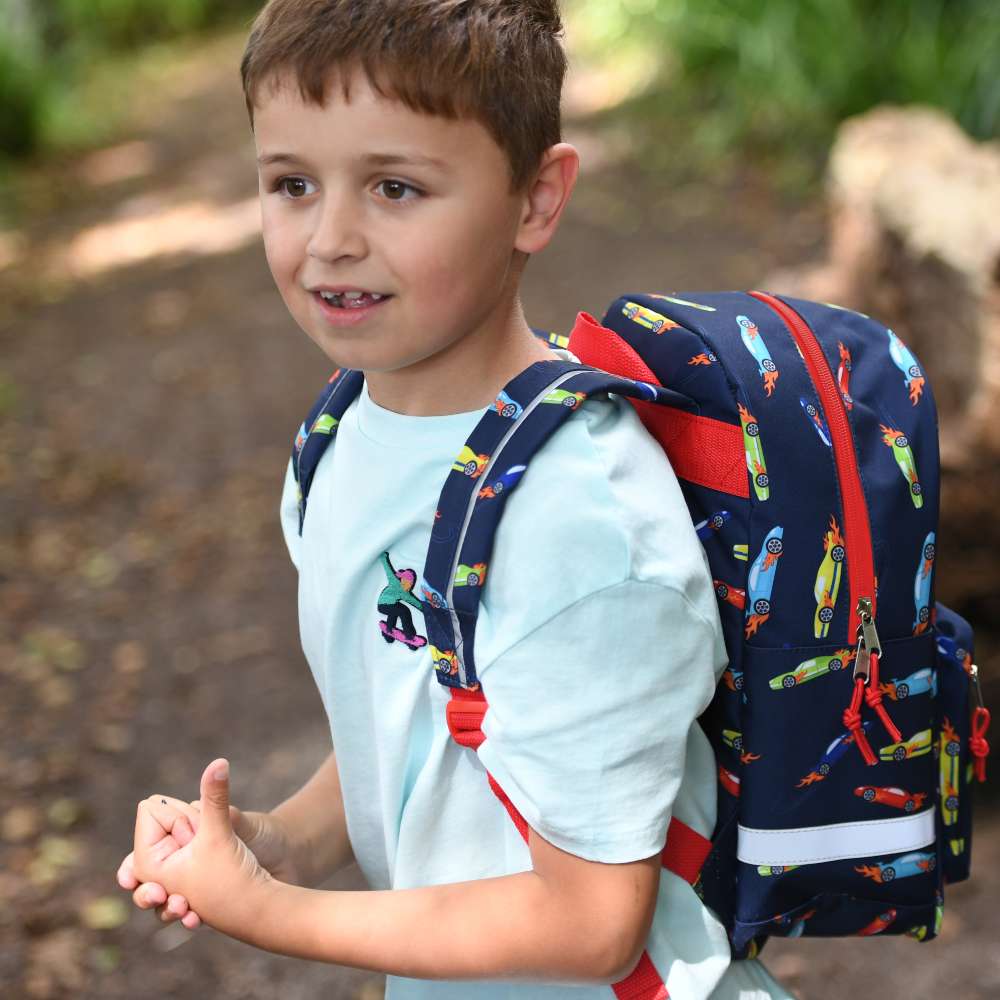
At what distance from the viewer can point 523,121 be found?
1227 millimetres

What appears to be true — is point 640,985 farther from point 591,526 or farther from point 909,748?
point 591,526

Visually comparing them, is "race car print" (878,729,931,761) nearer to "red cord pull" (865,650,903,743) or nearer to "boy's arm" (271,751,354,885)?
"red cord pull" (865,650,903,743)

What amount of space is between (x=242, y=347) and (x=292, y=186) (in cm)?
572

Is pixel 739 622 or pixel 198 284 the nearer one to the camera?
pixel 739 622

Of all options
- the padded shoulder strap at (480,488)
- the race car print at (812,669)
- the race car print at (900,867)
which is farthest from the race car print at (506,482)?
the race car print at (900,867)

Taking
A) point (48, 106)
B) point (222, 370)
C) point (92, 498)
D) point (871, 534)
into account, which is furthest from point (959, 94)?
point (48, 106)

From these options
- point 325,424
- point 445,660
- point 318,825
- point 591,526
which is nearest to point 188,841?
point 318,825

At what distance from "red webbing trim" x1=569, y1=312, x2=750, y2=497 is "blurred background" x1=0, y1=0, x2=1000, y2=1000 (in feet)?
6.01

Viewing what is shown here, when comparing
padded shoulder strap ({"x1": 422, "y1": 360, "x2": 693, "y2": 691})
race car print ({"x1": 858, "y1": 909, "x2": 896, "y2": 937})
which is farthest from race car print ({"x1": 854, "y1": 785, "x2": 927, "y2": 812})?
padded shoulder strap ({"x1": 422, "y1": 360, "x2": 693, "y2": 691})

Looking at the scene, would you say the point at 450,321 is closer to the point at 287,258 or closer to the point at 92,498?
the point at 287,258

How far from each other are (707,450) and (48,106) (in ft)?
33.5

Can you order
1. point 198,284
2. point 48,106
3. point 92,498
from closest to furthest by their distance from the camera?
point 92,498, point 198,284, point 48,106

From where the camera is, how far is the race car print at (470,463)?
1.18m

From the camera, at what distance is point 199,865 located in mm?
1331
